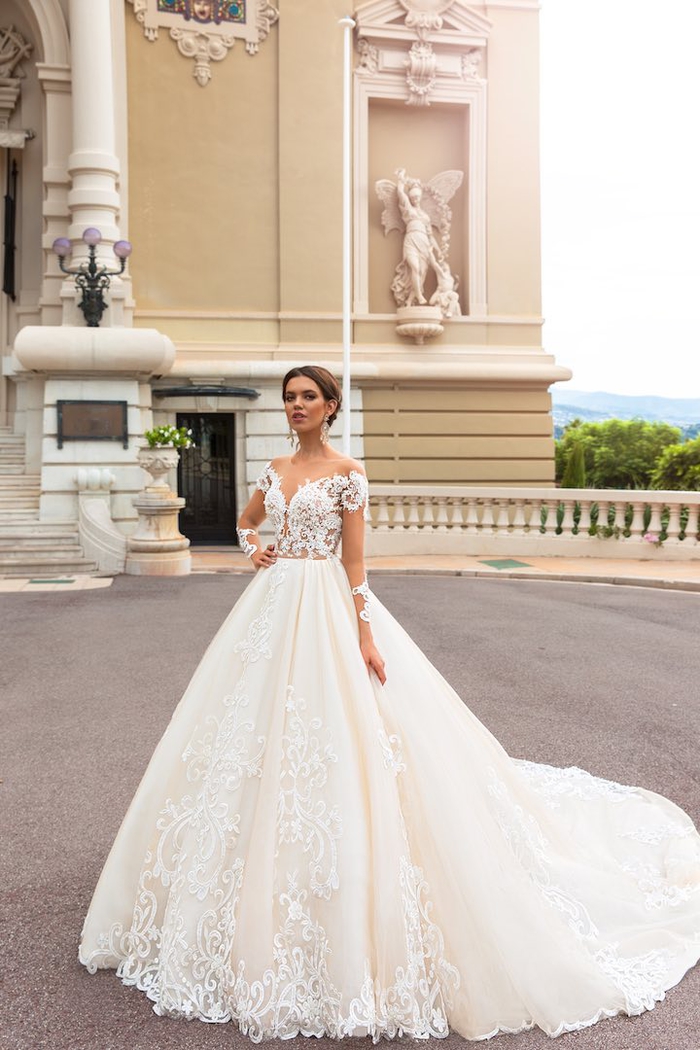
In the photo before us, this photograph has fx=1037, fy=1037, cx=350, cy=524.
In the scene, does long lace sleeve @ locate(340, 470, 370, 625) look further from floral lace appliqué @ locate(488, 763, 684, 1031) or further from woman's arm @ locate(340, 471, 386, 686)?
floral lace appliqué @ locate(488, 763, 684, 1031)

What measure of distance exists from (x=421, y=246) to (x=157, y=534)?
8934 mm

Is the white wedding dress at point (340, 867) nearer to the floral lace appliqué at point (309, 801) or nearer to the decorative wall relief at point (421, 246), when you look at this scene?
the floral lace appliqué at point (309, 801)

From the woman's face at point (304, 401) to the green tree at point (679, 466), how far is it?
45.7m

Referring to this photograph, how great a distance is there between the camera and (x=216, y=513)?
19953 millimetres

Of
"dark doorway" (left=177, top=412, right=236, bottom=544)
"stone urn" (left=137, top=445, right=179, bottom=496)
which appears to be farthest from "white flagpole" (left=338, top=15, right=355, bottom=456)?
"stone urn" (left=137, top=445, right=179, bottom=496)

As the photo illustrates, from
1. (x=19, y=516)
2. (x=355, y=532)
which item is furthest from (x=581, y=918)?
(x=19, y=516)

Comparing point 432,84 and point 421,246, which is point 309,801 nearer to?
Result: point 421,246

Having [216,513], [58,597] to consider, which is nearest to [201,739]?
[58,597]

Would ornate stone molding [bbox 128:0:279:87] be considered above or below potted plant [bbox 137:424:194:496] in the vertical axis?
above

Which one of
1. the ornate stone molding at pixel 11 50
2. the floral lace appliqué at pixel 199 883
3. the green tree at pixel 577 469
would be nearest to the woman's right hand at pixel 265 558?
the floral lace appliqué at pixel 199 883

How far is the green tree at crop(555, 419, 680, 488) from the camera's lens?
202 ft

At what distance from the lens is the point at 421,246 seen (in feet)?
67.6

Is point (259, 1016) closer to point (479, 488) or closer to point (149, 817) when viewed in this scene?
point (149, 817)

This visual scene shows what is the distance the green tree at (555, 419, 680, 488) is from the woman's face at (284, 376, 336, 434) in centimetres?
5718
